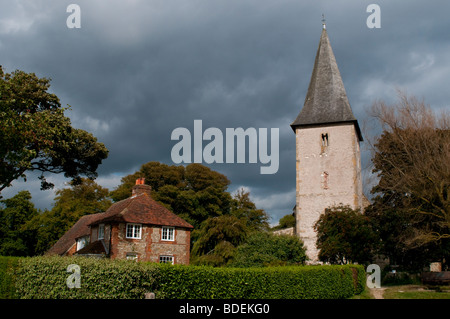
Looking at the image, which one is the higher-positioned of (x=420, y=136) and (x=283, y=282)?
(x=420, y=136)

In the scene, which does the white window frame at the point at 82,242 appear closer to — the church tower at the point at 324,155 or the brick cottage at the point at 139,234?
the brick cottage at the point at 139,234

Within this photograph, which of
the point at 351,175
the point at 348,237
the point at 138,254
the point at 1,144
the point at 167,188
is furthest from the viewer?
the point at 167,188

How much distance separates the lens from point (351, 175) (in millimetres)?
34031

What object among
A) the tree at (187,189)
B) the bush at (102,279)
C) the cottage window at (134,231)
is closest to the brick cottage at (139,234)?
the cottage window at (134,231)

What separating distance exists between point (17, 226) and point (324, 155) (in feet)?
119

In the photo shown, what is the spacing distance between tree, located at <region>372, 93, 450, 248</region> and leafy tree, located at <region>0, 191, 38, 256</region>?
38.3 meters

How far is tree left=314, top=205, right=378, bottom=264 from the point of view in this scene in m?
26.7

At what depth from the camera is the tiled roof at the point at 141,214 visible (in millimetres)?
30433

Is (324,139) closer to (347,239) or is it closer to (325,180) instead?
(325,180)

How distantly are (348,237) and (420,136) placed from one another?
7.94 m

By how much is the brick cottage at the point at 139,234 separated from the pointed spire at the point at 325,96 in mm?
14239

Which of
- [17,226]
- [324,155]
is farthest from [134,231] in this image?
[17,226]
